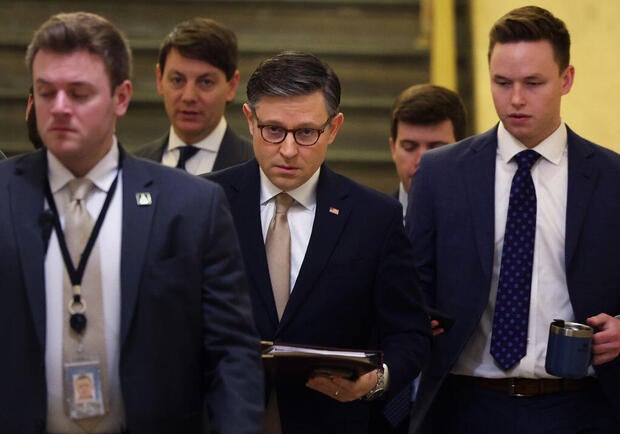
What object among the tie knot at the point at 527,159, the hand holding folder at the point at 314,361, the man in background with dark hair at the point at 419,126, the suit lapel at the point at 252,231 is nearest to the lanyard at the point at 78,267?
the hand holding folder at the point at 314,361

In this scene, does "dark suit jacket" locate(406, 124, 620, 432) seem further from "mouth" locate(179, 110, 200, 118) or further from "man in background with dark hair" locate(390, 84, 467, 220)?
"mouth" locate(179, 110, 200, 118)

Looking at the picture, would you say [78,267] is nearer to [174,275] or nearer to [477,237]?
[174,275]

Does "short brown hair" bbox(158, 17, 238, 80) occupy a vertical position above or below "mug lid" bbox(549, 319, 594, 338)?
above

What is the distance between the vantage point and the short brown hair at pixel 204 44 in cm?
516

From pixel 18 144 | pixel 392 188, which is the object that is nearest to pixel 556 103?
pixel 392 188

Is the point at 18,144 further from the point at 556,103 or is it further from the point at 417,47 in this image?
the point at 556,103

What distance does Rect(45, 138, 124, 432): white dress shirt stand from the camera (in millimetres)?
2709

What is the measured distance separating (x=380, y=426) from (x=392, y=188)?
10.4ft

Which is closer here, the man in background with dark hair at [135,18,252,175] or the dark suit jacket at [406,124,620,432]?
the dark suit jacket at [406,124,620,432]

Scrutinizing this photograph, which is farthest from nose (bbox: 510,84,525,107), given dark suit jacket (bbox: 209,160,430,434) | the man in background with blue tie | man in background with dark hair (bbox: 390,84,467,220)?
man in background with dark hair (bbox: 390,84,467,220)

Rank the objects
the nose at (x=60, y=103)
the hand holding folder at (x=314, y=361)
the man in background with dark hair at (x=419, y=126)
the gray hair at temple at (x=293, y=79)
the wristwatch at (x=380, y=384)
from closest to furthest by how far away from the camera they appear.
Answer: the nose at (x=60, y=103) → the hand holding folder at (x=314, y=361) → the wristwatch at (x=380, y=384) → the gray hair at temple at (x=293, y=79) → the man in background with dark hair at (x=419, y=126)

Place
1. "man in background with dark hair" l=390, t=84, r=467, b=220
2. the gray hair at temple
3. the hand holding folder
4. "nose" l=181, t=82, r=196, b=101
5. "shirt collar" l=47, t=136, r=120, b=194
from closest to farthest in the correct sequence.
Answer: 1. "shirt collar" l=47, t=136, r=120, b=194
2. the hand holding folder
3. the gray hair at temple
4. "man in background with dark hair" l=390, t=84, r=467, b=220
5. "nose" l=181, t=82, r=196, b=101

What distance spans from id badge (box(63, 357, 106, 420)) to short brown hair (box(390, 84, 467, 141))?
8.13 ft

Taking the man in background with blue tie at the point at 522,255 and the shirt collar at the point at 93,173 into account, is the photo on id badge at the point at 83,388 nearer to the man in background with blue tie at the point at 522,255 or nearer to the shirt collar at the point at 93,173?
the shirt collar at the point at 93,173
